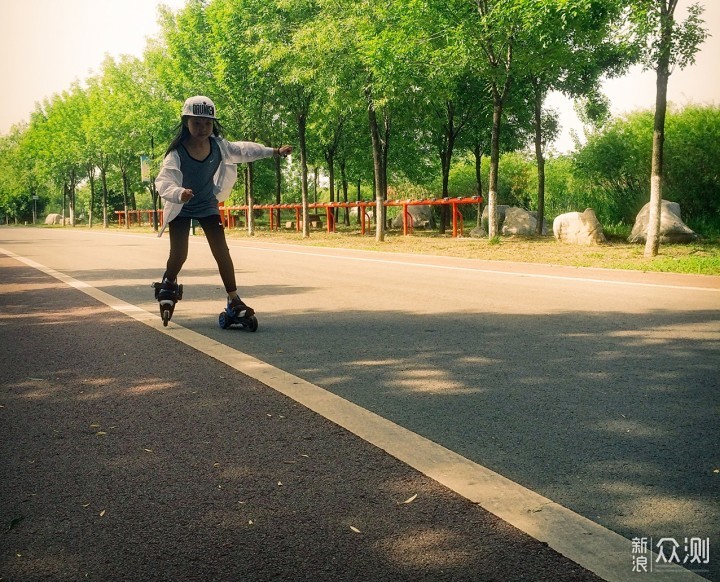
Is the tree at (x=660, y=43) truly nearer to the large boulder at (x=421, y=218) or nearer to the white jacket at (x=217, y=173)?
the white jacket at (x=217, y=173)

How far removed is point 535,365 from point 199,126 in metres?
3.75

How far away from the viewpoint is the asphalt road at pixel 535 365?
3.01 m

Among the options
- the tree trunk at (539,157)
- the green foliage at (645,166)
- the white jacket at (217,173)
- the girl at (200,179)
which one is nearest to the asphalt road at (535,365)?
the girl at (200,179)

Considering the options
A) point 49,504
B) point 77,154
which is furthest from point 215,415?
point 77,154

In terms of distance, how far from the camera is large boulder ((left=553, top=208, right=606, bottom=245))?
19672 mm

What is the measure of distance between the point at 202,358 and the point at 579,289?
246 inches

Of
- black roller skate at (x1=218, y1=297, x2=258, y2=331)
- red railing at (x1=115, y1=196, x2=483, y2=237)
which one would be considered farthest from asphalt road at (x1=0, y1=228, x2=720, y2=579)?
red railing at (x1=115, y1=196, x2=483, y2=237)

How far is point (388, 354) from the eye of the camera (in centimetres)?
571

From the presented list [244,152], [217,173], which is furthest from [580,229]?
[217,173]

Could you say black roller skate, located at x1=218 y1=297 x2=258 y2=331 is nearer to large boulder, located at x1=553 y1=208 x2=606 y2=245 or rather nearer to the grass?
the grass

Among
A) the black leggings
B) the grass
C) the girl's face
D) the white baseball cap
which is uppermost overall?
the white baseball cap

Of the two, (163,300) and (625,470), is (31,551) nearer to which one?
(625,470)

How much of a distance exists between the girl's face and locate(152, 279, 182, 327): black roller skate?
1.50 meters

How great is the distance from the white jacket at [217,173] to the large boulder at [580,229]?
14438mm
